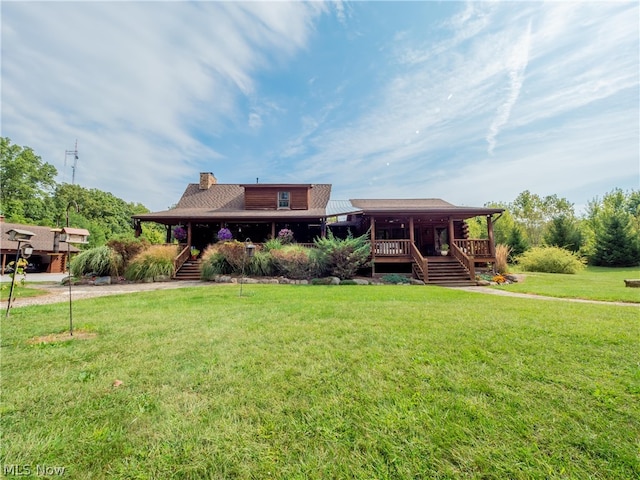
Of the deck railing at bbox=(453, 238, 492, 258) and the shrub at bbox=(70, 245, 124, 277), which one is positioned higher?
the deck railing at bbox=(453, 238, 492, 258)

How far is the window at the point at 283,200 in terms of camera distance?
61.7ft

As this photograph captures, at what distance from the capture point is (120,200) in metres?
47.9

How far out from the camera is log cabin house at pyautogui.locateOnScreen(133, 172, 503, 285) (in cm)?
1356

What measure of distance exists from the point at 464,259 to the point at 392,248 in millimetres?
3588

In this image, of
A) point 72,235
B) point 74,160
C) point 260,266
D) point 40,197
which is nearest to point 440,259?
point 260,266

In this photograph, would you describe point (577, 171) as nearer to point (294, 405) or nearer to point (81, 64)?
point (294, 405)

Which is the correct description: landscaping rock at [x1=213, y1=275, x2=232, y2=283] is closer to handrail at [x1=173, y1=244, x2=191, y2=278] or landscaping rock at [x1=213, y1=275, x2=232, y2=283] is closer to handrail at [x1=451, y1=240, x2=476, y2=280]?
handrail at [x1=173, y1=244, x2=191, y2=278]

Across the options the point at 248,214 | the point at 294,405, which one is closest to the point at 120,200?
the point at 248,214

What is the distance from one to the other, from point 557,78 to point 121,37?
14.6 metres

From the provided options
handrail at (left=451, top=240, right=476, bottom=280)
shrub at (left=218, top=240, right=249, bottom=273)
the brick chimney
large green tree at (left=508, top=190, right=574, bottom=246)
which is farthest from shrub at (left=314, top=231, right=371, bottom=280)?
large green tree at (left=508, top=190, right=574, bottom=246)

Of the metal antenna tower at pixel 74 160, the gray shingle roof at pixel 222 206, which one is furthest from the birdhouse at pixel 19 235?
the metal antenna tower at pixel 74 160

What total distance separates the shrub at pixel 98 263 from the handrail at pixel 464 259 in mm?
17201

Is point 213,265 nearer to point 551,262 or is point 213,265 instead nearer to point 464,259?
point 464,259

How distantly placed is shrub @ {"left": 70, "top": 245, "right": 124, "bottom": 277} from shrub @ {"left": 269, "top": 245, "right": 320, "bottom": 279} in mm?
7705
